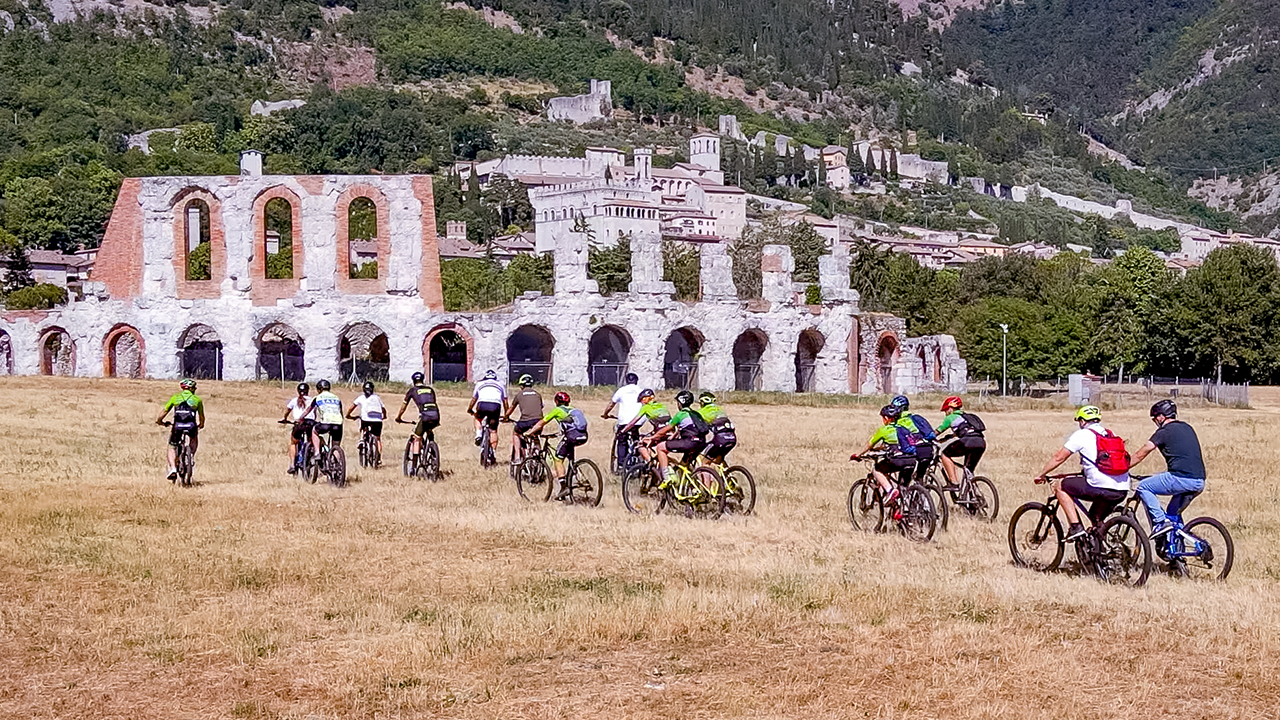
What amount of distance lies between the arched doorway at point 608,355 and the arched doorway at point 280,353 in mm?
11199

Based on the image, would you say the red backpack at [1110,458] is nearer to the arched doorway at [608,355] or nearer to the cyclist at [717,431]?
the cyclist at [717,431]

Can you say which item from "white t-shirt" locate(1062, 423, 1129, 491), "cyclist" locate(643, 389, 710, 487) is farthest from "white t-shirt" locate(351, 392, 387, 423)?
"white t-shirt" locate(1062, 423, 1129, 491)

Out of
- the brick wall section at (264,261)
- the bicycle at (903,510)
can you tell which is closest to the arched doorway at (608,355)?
the brick wall section at (264,261)

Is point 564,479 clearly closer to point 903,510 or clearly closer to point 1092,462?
point 903,510

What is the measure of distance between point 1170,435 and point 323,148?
148 meters

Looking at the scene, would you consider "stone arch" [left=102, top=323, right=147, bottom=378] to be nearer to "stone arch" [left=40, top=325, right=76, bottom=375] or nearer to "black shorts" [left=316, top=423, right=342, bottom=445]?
"stone arch" [left=40, top=325, right=76, bottom=375]

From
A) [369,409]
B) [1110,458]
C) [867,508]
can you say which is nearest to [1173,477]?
[1110,458]

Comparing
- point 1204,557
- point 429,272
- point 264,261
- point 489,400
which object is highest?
point 264,261

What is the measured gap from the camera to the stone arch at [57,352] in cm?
5656

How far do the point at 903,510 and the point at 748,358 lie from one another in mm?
45324

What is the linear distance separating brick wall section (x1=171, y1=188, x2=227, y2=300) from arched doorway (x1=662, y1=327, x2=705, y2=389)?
16868 millimetres

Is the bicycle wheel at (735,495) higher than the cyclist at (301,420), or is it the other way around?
the cyclist at (301,420)

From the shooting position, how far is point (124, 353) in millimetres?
59062

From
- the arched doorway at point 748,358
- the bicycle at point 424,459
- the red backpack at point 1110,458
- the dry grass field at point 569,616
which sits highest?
the arched doorway at point 748,358
